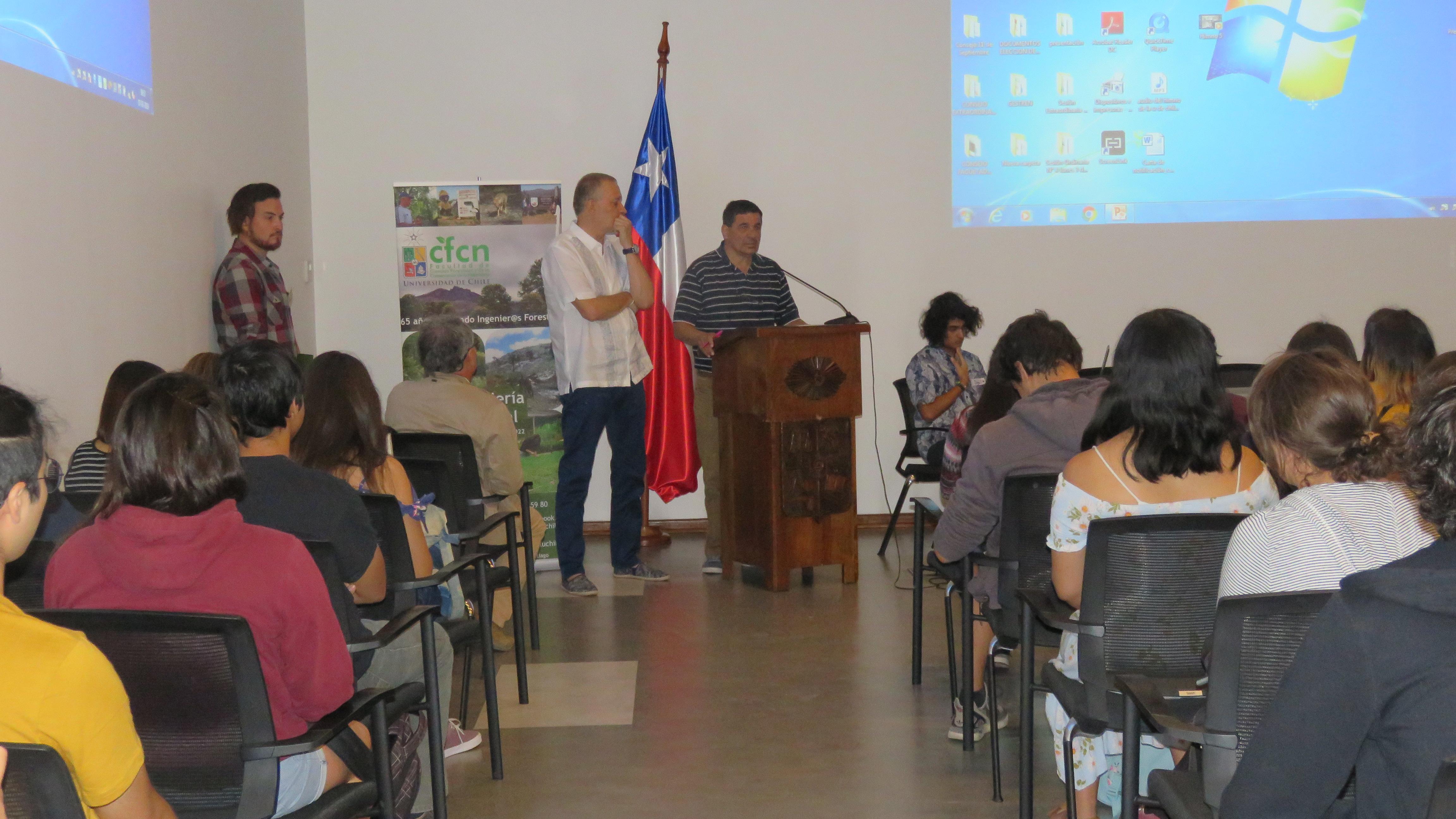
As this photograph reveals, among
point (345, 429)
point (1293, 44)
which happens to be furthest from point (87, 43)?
point (1293, 44)

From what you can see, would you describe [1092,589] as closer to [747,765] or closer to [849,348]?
[747,765]

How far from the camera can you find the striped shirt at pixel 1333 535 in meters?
1.72

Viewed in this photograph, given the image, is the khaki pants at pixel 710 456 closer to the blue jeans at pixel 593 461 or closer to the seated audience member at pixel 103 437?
the blue jeans at pixel 593 461

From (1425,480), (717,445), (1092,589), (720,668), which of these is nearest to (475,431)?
(720,668)

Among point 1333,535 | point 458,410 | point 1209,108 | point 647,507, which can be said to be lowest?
point 647,507

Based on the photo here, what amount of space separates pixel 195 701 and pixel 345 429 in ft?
3.79

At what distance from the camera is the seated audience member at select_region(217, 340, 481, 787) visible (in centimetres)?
236

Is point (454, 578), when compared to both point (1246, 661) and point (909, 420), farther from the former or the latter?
point (909, 420)

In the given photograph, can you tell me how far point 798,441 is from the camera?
5.25 metres

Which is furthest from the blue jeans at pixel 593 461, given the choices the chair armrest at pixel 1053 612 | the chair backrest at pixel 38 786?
the chair backrest at pixel 38 786

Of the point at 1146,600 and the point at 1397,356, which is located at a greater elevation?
the point at 1397,356

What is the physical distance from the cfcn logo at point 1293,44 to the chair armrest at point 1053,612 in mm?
4840

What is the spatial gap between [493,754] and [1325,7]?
5.81m

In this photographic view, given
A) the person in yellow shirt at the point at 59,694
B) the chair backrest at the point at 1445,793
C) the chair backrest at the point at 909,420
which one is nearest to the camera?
the chair backrest at the point at 1445,793
